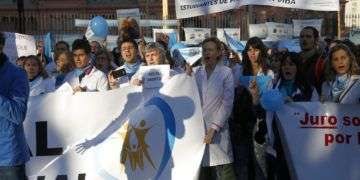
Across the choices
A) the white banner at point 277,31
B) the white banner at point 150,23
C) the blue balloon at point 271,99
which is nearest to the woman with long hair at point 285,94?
the blue balloon at point 271,99

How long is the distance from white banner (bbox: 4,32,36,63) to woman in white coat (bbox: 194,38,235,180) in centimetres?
484

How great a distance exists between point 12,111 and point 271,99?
2491 mm

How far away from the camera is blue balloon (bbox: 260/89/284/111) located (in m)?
6.49

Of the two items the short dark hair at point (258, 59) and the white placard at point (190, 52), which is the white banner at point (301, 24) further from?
the short dark hair at point (258, 59)

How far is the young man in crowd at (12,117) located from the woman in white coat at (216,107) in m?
1.88

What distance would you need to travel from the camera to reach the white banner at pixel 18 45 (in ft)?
35.7

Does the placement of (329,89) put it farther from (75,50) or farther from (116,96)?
(75,50)

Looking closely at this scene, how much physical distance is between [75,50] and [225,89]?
1.63m

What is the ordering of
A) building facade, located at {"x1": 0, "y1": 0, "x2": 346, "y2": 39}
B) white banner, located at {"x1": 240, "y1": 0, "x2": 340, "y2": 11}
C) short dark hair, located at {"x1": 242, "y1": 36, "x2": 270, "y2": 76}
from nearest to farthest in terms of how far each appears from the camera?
short dark hair, located at {"x1": 242, "y1": 36, "x2": 270, "y2": 76} → white banner, located at {"x1": 240, "y1": 0, "x2": 340, "y2": 11} → building facade, located at {"x1": 0, "y1": 0, "x2": 346, "y2": 39}

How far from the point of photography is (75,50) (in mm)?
7227

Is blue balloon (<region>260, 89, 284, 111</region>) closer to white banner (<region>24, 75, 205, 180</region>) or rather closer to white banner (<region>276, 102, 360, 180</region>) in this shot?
white banner (<region>276, 102, 360, 180</region>)

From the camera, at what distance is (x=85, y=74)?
7031mm

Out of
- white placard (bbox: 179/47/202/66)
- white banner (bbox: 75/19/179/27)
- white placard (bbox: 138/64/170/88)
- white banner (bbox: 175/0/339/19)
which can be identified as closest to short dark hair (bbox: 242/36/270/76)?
white placard (bbox: 138/64/170/88)

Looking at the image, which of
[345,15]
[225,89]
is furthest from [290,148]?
[345,15]
